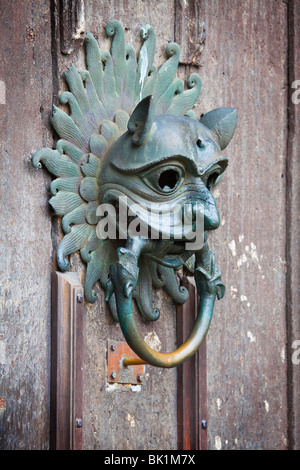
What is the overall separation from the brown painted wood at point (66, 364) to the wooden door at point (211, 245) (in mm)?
14

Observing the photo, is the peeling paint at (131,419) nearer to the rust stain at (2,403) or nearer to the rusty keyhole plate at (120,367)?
the rusty keyhole plate at (120,367)

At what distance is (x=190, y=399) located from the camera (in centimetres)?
131

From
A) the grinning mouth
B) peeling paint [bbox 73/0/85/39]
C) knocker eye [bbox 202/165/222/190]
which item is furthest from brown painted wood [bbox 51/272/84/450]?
peeling paint [bbox 73/0/85/39]

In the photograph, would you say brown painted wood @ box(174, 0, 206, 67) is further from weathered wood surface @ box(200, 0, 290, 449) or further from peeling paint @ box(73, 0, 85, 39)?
peeling paint @ box(73, 0, 85, 39)

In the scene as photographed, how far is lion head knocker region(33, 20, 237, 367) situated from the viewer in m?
1.16

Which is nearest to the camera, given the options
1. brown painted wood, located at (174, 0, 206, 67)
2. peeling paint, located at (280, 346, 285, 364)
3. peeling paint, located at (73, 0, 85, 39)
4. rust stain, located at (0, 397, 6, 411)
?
rust stain, located at (0, 397, 6, 411)

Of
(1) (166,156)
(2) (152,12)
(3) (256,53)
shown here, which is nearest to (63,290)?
(1) (166,156)

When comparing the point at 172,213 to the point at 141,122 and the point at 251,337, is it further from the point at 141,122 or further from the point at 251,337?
the point at 251,337

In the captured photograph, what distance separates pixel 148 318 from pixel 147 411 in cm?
14

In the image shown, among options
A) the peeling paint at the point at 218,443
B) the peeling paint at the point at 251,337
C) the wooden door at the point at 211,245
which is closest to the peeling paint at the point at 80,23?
the wooden door at the point at 211,245

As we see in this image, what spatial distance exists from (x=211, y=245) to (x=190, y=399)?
241 millimetres

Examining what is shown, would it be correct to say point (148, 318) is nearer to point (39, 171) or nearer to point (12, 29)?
point (39, 171)

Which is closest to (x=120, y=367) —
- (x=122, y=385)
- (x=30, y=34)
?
(x=122, y=385)

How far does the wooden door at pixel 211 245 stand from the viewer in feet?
3.78
